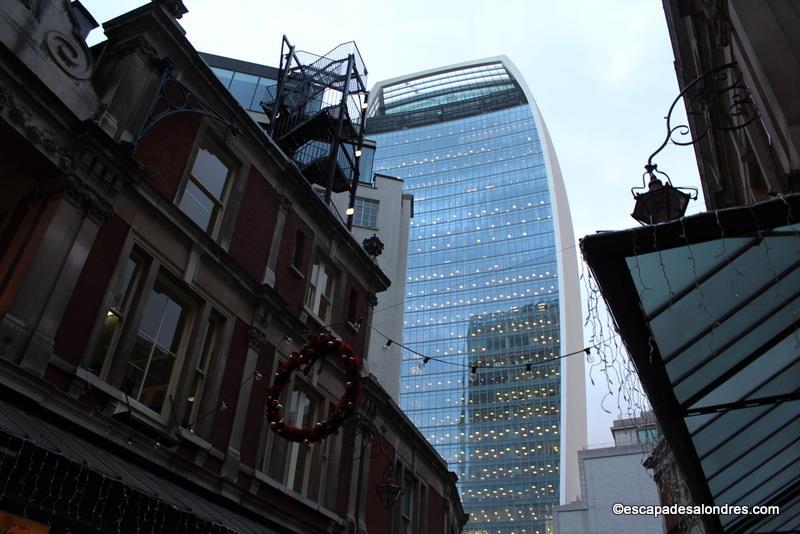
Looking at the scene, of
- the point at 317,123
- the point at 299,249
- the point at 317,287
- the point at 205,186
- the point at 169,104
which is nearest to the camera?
the point at 169,104

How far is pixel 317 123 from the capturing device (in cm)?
2452

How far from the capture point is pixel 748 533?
44.2 ft

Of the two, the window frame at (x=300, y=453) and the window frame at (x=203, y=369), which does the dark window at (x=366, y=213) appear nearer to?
the window frame at (x=300, y=453)

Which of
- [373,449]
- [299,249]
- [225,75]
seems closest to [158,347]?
[299,249]

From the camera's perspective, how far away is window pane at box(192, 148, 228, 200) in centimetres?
1473

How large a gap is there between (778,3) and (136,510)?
12.0 meters

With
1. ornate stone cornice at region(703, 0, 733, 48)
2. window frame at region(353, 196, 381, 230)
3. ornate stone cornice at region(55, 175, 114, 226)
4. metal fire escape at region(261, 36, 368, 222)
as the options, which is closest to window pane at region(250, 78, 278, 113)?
window frame at region(353, 196, 381, 230)

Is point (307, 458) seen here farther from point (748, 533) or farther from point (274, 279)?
point (748, 533)

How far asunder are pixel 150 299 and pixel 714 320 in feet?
33.3

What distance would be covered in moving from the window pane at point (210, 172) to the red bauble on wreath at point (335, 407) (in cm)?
490

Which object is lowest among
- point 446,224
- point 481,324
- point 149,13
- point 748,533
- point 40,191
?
point 748,533

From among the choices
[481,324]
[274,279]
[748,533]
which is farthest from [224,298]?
[481,324]

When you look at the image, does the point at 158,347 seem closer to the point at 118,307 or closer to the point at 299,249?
the point at 118,307

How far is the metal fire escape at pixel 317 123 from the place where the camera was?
2409 cm
